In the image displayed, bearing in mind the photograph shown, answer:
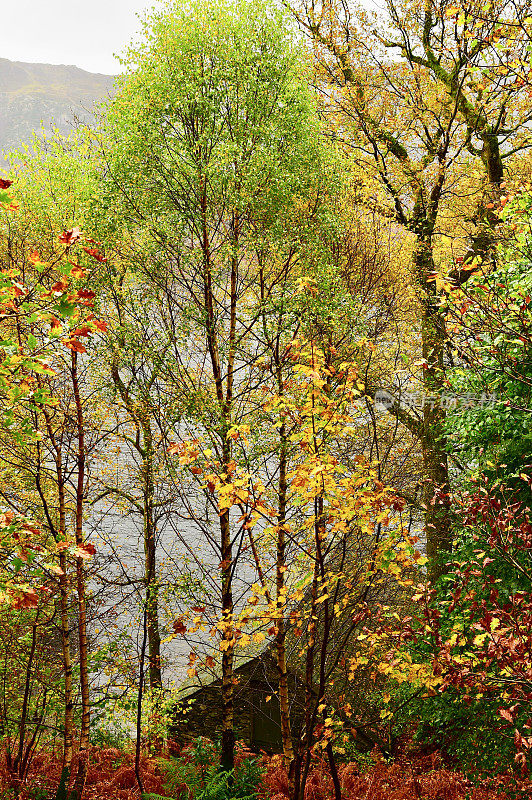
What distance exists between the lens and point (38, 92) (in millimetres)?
160875

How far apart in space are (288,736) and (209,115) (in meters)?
7.95

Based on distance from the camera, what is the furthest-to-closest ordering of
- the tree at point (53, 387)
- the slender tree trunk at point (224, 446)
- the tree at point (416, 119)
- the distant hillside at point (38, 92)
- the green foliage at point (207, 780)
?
the distant hillside at point (38, 92) < the tree at point (416, 119) < the slender tree trunk at point (224, 446) < the green foliage at point (207, 780) < the tree at point (53, 387)

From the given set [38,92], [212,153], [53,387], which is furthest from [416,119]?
[38,92]

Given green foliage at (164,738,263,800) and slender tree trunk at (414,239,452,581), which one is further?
slender tree trunk at (414,239,452,581)

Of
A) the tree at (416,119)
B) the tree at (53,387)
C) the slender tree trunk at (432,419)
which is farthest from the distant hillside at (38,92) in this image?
the tree at (53,387)

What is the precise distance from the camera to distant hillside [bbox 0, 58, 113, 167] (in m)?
144

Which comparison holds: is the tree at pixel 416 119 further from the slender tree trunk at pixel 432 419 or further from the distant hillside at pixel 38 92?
the distant hillside at pixel 38 92

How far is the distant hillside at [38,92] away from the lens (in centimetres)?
14425

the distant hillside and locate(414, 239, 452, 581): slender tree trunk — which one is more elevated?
the distant hillside

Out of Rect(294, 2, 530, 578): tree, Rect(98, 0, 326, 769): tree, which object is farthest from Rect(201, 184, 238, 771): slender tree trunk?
Rect(294, 2, 530, 578): tree

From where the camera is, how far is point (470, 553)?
819cm

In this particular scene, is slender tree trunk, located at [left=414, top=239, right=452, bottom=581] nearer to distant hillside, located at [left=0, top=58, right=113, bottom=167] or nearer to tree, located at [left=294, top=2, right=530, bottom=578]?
tree, located at [left=294, top=2, right=530, bottom=578]

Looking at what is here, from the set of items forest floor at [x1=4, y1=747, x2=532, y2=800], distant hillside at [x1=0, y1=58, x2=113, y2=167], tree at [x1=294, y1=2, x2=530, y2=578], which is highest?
distant hillside at [x1=0, y1=58, x2=113, y2=167]

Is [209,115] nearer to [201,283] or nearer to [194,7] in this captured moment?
[194,7]
